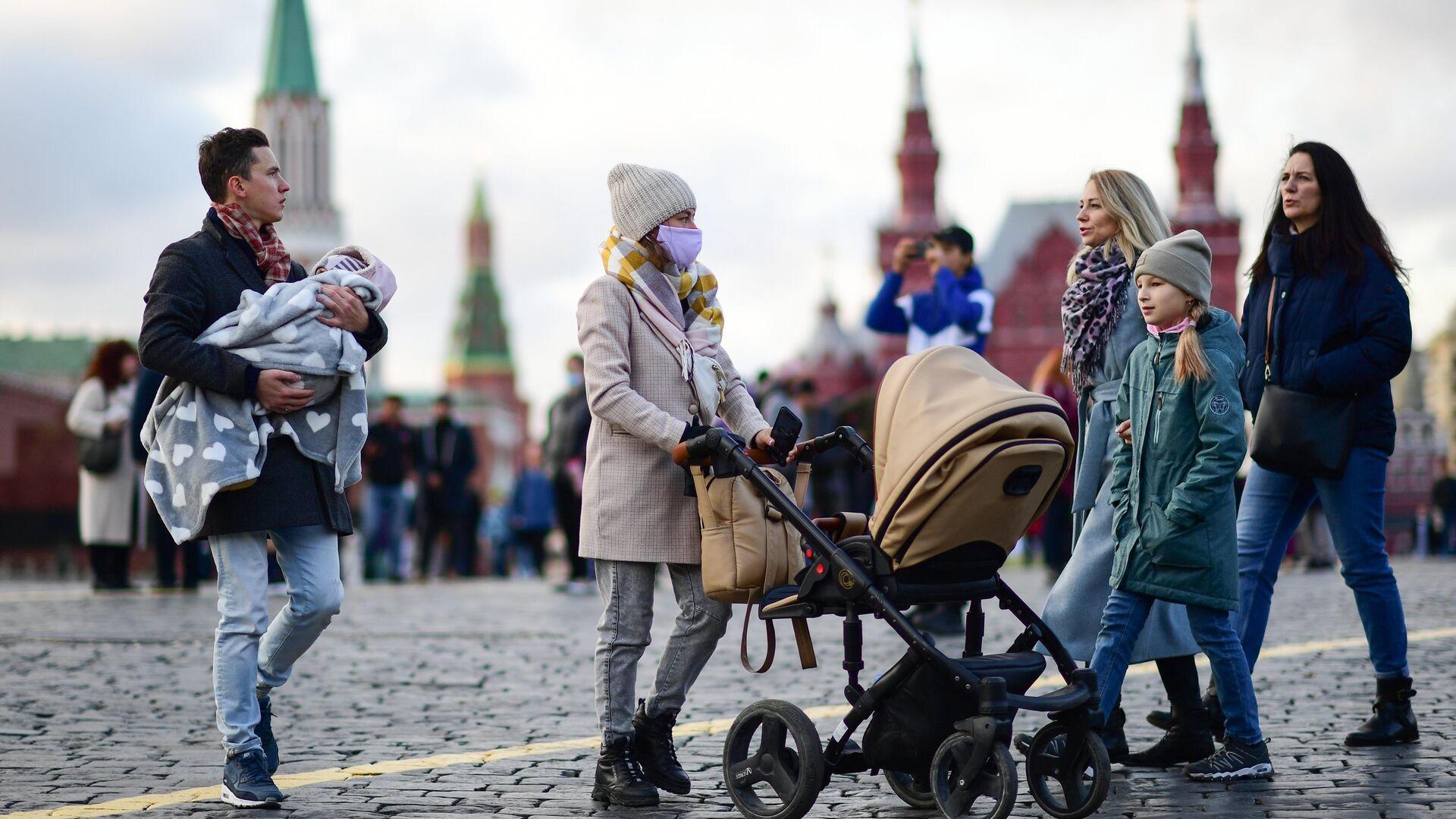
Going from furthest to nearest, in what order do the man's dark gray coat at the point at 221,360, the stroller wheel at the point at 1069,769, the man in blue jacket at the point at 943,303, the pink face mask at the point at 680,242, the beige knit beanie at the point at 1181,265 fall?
the man in blue jacket at the point at 943,303
the beige knit beanie at the point at 1181,265
the pink face mask at the point at 680,242
the man's dark gray coat at the point at 221,360
the stroller wheel at the point at 1069,769

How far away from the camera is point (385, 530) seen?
712 inches

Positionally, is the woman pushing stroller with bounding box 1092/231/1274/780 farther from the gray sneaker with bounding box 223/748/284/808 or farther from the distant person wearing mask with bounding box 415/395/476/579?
the distant person wearing mask with bounding box 415/395/476/579

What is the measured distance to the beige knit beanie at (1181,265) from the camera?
5.51m

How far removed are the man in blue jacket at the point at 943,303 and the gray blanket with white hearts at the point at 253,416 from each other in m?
4.33

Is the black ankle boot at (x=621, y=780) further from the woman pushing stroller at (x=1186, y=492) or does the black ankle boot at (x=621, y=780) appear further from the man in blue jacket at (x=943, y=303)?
the man in blue jacket at (x=943, y=303)

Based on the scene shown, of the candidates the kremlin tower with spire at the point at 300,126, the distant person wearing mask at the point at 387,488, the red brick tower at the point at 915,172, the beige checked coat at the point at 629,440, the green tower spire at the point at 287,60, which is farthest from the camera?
the kremlin tower with spire at the point at 300,126

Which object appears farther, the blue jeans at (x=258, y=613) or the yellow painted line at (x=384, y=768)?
the blue jeans at (x=258, y=613)

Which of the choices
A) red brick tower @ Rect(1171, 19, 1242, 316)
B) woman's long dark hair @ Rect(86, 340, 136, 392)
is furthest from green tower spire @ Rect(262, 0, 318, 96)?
woman's long dark hair @ Rect(86, 340, 136, 392)

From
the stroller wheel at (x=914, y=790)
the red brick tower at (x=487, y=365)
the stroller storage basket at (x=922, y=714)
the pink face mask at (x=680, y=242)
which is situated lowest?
the stroller wheel at (x=914, y=790)

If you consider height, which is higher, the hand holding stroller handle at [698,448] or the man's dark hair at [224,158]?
the man's dark hair at [224,158]

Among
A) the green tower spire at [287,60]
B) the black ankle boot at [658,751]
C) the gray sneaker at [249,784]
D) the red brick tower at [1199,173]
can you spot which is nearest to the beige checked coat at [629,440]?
the black ankle boot at [658,751]

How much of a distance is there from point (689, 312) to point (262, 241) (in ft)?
4.38

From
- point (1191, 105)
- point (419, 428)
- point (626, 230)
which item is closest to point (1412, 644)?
point (626, 230)

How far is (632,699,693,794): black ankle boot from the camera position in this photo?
5281 mm
